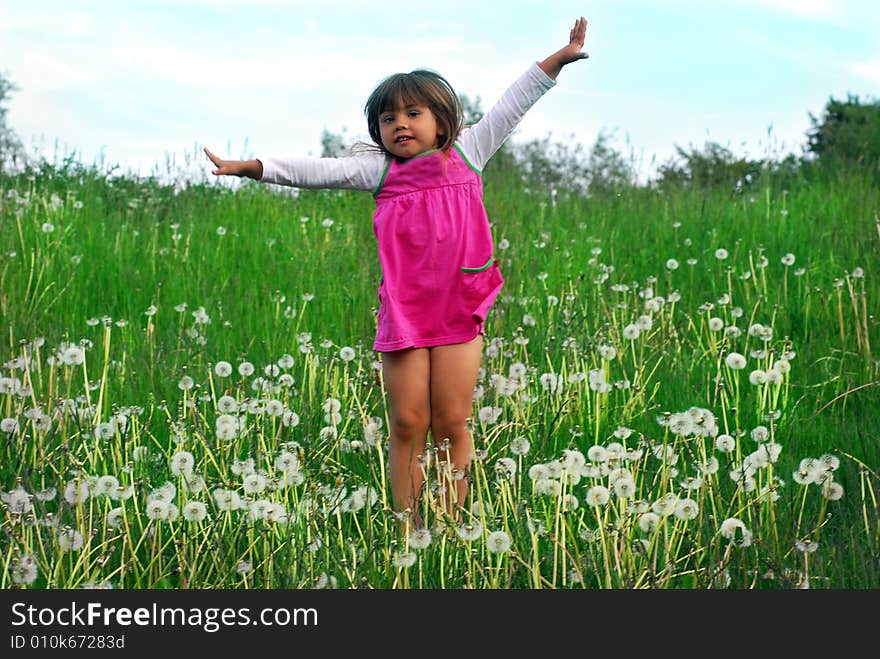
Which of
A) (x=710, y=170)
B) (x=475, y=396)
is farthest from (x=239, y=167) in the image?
(x=710, y=170)

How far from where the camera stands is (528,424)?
15.8ft

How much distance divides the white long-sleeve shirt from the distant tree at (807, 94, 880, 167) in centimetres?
830

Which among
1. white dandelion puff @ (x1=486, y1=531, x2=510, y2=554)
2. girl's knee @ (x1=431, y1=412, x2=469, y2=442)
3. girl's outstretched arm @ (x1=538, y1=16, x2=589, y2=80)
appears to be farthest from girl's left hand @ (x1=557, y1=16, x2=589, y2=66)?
white dandelion puff @ (x1=486, y1=531, x2=510, y2=554)

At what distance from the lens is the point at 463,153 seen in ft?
13.9

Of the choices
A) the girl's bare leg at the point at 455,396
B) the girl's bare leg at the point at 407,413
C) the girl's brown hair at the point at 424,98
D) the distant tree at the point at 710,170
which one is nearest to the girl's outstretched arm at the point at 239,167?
the girl's brown hair at the point at 424,98

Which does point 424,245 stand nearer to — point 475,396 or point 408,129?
point 408,129

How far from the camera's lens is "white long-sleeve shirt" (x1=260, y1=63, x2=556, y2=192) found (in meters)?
4.19

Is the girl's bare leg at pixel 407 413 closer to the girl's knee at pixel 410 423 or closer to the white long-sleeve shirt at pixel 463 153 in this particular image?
the girl's knee at pixel 410 423

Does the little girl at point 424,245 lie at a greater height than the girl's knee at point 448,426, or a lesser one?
greater

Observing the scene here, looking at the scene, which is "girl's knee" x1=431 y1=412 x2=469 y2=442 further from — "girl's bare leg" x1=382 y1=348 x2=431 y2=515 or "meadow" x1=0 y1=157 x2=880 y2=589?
"meadow" x1=0 y1=157 x2=880 y2=589

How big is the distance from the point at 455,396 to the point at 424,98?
112 cm

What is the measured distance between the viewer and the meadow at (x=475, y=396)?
11.1 feet

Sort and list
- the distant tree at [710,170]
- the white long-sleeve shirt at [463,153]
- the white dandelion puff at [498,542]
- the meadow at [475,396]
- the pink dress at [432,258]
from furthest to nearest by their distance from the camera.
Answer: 1. the distant tree at [710,170]
2. the white long-sleeve shirt at [463,153]
3. the pink dress at [432,258]
4. the meadow at [475,396]
5. the white dandelion puff at [498,542]

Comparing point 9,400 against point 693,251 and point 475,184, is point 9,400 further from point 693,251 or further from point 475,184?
point 693,251
